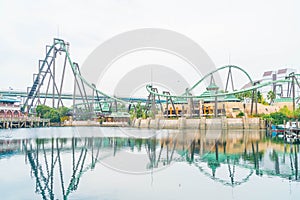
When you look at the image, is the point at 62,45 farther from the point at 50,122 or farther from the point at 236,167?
the point at 236,167

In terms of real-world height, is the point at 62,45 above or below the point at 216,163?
above

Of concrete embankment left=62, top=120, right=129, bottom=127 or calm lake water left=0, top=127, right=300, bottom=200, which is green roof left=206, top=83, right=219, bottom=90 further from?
calm lake water left=0, top=127, right=300, bottom=200

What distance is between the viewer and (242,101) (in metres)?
60.9

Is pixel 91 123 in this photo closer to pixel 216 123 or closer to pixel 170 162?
pixel 216 123

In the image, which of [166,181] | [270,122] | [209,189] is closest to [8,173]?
[166,181]

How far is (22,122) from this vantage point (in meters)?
63.8

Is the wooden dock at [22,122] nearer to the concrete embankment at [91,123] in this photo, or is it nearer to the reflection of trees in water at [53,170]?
the concrete embankment at [91,123]

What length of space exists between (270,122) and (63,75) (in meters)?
48.7

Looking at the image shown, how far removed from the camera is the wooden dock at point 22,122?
58594mm

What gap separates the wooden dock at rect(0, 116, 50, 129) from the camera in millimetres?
58594

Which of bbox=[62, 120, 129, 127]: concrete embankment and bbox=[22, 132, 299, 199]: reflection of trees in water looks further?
bbox=[62, 120, 129, 127]: concrete embankment

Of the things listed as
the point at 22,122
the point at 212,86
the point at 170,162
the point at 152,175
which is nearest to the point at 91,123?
the point at 22,122

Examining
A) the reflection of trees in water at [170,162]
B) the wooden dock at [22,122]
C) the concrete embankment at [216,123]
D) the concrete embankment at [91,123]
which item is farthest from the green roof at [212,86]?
the reflection of trees in water at [170,162]

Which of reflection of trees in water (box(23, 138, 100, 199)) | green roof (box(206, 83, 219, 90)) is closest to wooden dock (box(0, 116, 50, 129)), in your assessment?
green roof (box(206, 83, 219, 90))
